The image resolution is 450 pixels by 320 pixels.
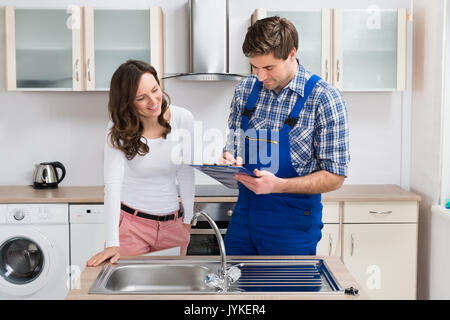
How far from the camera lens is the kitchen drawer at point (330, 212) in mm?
3143

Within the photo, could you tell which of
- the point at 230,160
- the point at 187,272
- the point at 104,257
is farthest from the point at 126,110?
the point at 187,272

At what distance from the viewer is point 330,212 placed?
3148 mm

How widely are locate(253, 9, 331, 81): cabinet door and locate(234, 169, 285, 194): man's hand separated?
1606 millimetres

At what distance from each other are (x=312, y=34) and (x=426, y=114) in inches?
37.8

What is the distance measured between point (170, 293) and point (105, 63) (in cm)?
217

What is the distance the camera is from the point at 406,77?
3.59 m

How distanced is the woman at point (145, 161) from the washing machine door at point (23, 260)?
126 centimetres

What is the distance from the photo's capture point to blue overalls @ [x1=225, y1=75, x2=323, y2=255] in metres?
1.97

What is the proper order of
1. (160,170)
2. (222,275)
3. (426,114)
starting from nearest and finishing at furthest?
1. (222,275)
2. (160,170)
3. (426,114)

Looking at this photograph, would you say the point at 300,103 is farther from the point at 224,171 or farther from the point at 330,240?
the point at 330,240

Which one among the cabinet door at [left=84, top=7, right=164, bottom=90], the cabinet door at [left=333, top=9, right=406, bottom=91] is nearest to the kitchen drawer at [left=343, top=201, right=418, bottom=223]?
the cabinet door at [left=333, top=9, right=406, bottom=91]
